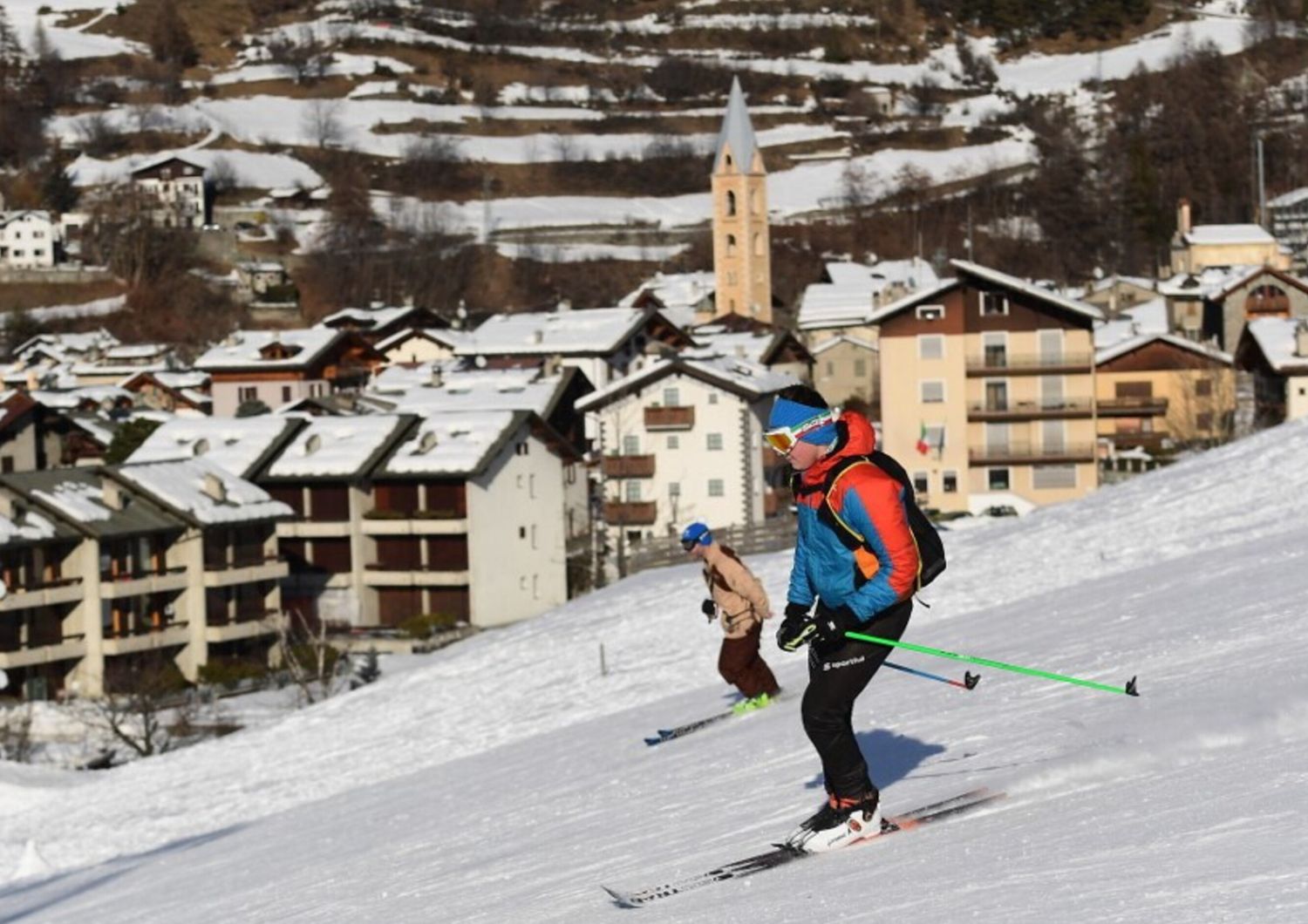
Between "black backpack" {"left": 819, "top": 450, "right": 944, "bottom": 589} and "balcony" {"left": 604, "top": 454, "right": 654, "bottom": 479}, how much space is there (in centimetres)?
4409

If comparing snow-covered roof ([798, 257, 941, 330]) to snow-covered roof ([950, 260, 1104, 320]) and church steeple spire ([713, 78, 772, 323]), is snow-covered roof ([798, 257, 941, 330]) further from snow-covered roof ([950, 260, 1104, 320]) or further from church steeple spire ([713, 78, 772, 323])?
snow-covered roof ([950, 260, 1104, 320])

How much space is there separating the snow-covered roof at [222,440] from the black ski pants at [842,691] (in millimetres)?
38232

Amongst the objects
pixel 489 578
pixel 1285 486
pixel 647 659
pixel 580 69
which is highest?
pixel 580 69

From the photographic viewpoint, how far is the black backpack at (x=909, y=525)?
6.46 metres

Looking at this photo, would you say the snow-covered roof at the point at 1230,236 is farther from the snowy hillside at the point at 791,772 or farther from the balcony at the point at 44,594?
the snowy hillside at the point at 791,772

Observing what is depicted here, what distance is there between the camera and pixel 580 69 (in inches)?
5394

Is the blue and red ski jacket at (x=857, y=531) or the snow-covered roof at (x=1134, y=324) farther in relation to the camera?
the snow-covered roof at (x=1134, y=324)

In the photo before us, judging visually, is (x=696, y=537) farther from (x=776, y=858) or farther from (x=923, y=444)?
(x=923, y=444)

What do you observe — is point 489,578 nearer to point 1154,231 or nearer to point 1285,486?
point 1285,486

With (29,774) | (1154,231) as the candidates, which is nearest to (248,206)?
(1154,231)

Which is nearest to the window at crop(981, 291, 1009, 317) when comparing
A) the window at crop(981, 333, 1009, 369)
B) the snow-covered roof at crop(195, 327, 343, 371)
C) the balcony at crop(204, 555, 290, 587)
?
the window at crop(981, 333, 1009, 369)

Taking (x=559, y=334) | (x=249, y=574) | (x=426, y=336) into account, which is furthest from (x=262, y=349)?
(x=249, y=574)

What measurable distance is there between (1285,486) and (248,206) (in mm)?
106976

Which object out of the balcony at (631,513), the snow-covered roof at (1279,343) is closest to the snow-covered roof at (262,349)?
the balcony at (631,513)
